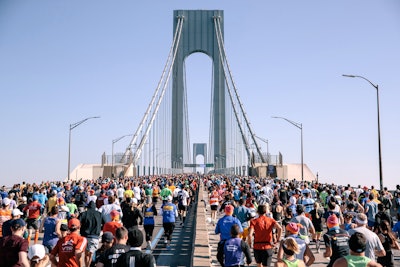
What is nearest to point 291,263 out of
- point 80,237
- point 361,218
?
point 361,218

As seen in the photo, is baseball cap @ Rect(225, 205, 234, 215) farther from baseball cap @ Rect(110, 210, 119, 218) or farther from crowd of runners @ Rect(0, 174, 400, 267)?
baseball cap @ Rect(110, 210, 119, 218)

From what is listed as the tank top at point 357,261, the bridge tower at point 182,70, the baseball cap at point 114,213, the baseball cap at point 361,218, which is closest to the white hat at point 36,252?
the baseball cap at point 114,213

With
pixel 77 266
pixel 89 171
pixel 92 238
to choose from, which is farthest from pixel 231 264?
pixel 89 171

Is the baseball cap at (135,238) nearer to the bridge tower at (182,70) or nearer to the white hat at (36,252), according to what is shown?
the white hat at (36,252)

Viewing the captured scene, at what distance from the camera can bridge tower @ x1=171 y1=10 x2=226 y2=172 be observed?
341ft

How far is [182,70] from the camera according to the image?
343 feet

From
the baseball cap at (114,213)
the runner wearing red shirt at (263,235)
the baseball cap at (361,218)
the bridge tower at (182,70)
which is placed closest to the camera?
the baseball cap at (361,218)

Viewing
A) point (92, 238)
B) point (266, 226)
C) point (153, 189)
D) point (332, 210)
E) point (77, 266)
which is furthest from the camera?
point (153, 189)

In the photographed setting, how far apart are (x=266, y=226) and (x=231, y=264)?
60.2 inches

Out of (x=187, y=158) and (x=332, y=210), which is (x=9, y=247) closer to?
(x=332, y=210)

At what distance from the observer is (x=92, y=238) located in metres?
8.88

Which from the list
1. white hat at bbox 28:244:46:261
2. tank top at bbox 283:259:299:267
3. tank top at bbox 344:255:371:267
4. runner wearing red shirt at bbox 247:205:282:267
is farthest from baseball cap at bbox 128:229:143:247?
runner wearing red shirt at bbox 247:205:282:267

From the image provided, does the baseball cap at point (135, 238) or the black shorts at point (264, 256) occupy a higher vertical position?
the baseball cap at point (135, 238)

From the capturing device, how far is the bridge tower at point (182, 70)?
104062mm
